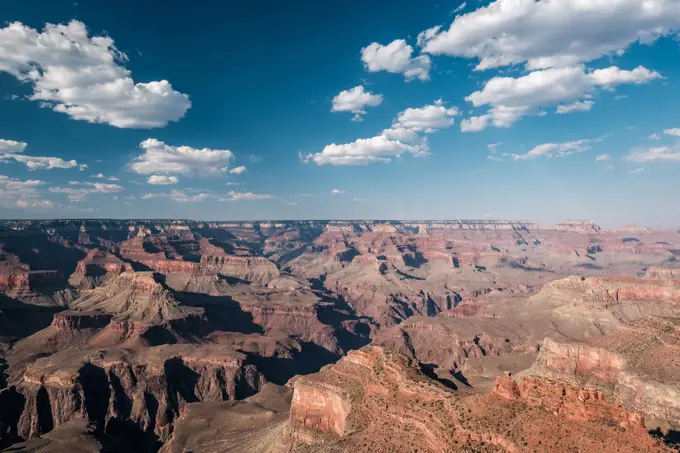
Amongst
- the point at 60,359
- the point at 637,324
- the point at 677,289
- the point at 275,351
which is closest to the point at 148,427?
the point at 60,359

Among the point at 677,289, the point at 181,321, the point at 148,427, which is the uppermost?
the point at 677,289

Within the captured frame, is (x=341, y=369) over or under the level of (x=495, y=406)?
under

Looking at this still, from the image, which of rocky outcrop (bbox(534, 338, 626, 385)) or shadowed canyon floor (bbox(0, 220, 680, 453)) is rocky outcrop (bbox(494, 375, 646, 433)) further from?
rocky outcrop (bbox(534, 338, 626, 385))

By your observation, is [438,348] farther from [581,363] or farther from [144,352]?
[144,352]

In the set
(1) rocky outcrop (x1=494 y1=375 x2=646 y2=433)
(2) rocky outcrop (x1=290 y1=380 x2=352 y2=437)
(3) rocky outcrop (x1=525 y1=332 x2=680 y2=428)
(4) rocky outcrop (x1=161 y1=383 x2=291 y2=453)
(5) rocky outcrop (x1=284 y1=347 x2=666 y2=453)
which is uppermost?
(1) rocky outcrop (x1=494 y1=375 x2=646 y2=433)

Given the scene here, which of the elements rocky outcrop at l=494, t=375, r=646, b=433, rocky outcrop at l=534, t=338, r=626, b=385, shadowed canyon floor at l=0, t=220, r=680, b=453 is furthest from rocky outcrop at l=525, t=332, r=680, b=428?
rocky outcrop at l=494, t=375, r=646, b=433

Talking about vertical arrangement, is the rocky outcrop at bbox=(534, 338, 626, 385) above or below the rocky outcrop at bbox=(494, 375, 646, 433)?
below

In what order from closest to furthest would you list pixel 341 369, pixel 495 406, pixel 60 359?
1. pixel 495 406
2. pixel 341 369
3. pixel 60 359

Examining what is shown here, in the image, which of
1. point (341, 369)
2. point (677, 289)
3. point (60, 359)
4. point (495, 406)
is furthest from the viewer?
point (677, 289)

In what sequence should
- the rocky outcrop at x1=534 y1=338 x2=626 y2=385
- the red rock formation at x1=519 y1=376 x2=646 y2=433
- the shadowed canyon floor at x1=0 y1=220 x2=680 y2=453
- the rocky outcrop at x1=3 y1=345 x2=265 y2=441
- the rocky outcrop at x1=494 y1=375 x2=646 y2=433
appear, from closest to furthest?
the red rock formation at x1=519 y1=376 x2=646 y2=433 < the rocky outcrop at x1=494 y1=375 x2=646 y2=433 < the shadowed canyon floor at x1=0 y1=220 x2=680 y2=453 < the rocky outcrop at x1=534 y1=338 x2=626 y2=385 < the rocky outcrop at x1=3 y1=345 x2=265 y2=441

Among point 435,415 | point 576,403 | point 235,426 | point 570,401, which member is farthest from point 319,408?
point 576,403

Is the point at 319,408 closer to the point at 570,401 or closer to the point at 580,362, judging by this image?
the point at 570,401
